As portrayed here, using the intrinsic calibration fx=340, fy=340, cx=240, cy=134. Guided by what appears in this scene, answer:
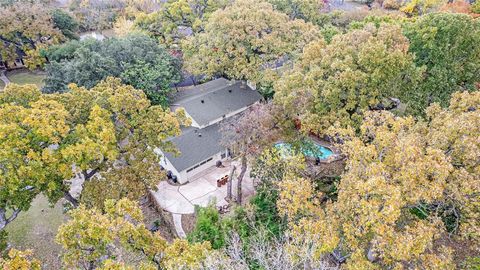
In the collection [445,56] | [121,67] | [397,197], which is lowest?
[121,67]

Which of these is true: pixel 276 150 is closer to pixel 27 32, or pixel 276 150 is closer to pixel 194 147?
pixel 194 147

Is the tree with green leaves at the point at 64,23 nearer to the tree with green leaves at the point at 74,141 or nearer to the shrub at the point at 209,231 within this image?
the tree with green leaves at the point at 74,141

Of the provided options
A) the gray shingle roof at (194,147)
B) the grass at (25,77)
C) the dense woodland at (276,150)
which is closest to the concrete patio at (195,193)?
the dense woodland at (276,150)

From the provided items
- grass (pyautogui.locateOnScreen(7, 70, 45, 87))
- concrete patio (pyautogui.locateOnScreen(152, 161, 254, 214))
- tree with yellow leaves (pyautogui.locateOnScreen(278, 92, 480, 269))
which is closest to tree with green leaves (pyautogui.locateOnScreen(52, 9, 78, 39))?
grass (pyautogui.locateOnScreen(7, 70, 45, 87))

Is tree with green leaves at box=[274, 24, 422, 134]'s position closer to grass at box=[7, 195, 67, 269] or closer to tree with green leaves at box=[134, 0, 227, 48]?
grass at box=[7, 195, 67, 269]

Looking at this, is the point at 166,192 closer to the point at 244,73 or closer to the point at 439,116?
the point at 244,73

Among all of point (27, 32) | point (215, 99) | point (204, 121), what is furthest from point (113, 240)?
point (27, 32)

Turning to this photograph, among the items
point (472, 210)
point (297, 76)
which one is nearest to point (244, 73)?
point (297, 76)
